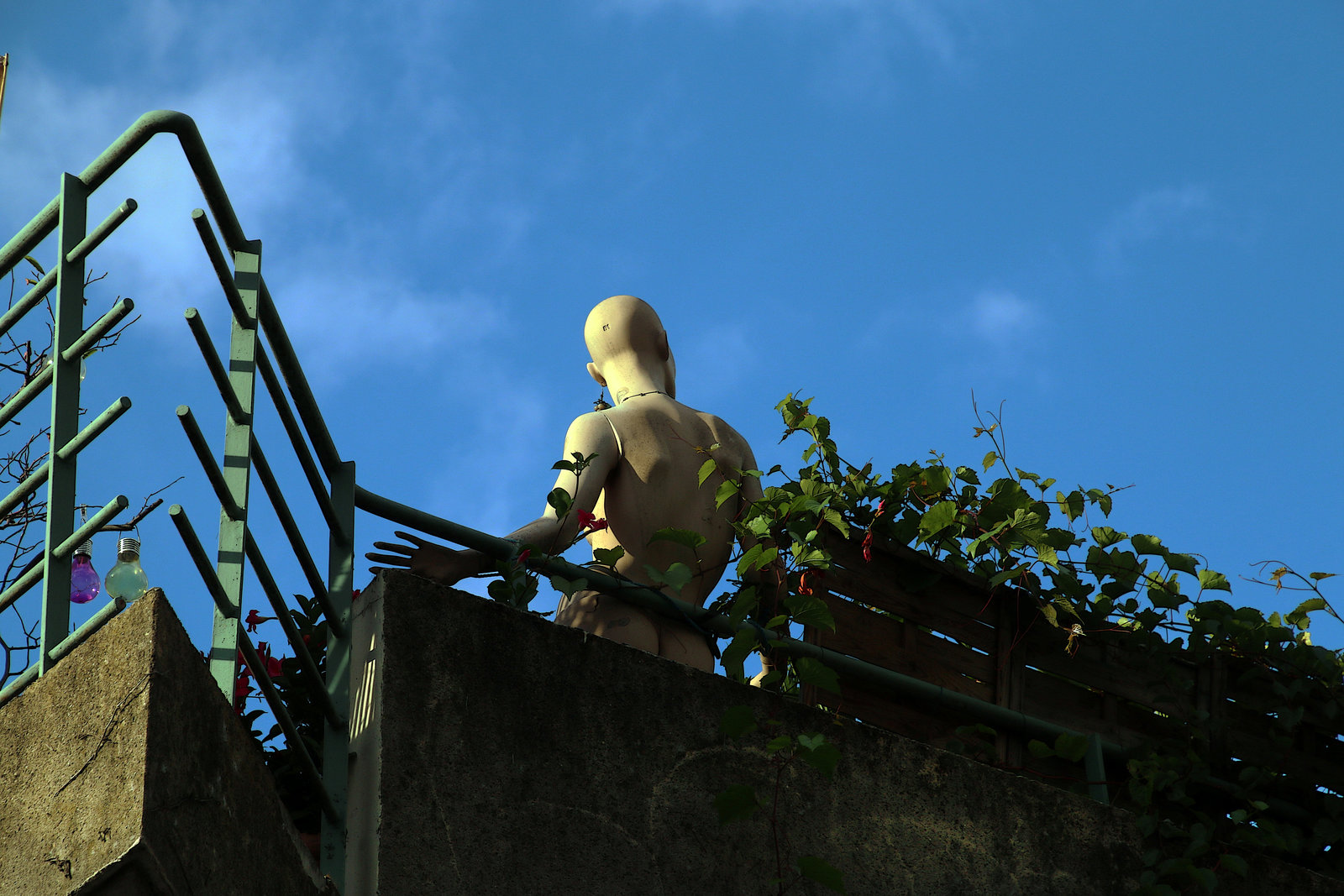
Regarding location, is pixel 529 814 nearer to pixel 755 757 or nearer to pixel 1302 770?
pixel 755 757

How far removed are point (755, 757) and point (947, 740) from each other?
2.86 feet

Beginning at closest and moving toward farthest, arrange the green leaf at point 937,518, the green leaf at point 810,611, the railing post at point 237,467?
the railing post at point 237,467, the green leaf at point 810,611, the green leaf at point 937,518

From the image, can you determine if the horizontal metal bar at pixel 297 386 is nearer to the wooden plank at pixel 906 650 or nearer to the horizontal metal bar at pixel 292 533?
the horizontal metal bar at pixel 292 533

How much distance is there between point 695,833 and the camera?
3230 mm

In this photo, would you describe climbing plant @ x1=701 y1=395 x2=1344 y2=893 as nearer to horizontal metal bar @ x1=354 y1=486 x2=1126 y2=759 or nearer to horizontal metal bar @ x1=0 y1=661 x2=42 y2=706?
horizontal metal bar @ x1=354 y1=486 x2=1126 y2=759

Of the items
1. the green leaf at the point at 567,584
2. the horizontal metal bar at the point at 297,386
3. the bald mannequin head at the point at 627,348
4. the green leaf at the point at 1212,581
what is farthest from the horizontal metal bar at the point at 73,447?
the green leaf at the point at 1212,581

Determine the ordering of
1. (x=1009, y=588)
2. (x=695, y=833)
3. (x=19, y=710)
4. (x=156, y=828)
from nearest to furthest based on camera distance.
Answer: (x=156, y=828), (x=19, y=710), (x=695, y=833), (x=1009, y=588)

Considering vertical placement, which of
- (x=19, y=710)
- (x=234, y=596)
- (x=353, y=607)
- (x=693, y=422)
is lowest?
(x=19, y=710)

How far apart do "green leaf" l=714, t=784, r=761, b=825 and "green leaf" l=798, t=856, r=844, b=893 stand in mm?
186

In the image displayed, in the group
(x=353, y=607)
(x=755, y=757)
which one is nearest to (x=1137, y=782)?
(x=755, y=757)

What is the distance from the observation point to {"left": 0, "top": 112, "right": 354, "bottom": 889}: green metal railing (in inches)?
89.2

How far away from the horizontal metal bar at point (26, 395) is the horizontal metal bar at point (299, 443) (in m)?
0.41

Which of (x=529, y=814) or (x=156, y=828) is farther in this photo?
(x=529, y=814)

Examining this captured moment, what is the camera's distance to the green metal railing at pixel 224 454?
89.2 inches
